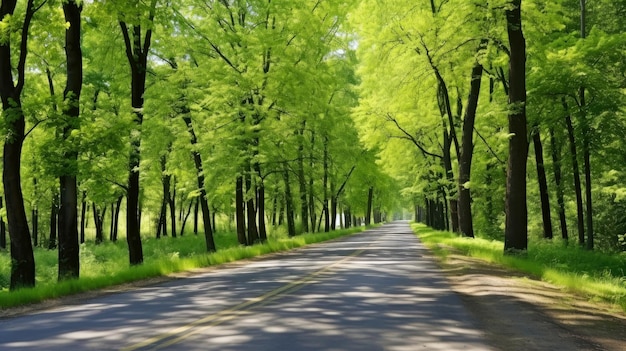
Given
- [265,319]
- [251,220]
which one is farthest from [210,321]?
[251,220]

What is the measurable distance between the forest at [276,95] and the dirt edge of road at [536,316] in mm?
6497

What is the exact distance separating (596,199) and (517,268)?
23.8 metres

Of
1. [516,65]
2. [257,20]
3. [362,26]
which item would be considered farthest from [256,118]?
[516,65]

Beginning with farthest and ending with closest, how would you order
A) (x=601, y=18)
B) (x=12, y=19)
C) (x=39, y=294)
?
(x=601, y=18)
(x=12, y=19)
(x=39, y=294)

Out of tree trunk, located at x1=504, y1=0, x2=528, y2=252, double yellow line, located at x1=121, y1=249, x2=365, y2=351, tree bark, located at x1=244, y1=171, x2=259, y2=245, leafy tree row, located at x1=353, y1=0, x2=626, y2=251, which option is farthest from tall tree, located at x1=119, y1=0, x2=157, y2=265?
tree trunk, located at x1=504, y1=0, x2=528, y2=252

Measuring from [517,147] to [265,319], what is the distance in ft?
38.7

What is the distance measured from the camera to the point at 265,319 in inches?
323

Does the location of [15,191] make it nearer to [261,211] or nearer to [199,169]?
[199,169]

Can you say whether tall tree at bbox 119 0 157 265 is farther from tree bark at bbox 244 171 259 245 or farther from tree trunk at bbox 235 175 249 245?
tree bark at bbox 244 171 259 245

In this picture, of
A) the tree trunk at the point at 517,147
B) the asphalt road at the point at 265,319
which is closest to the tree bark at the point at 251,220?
the tree trunk at the point at 517,147

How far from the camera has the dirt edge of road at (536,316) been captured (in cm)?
664

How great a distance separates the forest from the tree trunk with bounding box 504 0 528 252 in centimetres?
4

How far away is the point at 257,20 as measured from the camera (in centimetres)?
2750

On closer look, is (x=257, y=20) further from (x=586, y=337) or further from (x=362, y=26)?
(x=586, y=337)
